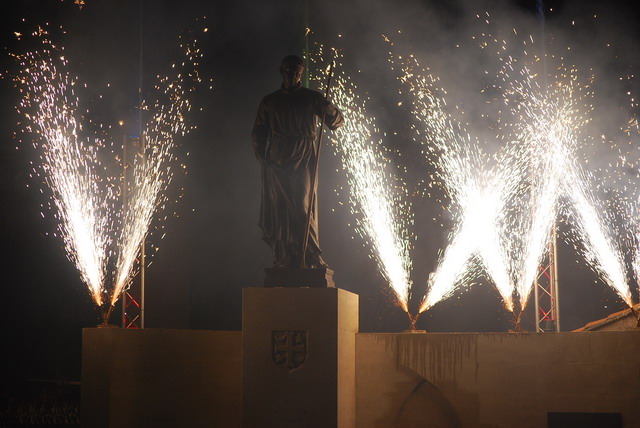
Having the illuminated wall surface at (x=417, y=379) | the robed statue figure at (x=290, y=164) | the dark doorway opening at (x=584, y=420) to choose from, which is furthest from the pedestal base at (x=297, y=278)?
the dark doorway opening at (x=584, y=420)

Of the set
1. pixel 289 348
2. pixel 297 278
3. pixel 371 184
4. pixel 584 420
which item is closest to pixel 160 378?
pixel 289 348

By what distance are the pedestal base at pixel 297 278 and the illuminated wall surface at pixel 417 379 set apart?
54.6 inches

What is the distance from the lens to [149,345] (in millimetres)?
11859

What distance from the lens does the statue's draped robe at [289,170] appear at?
36.1 feet

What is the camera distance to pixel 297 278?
35.3 ft

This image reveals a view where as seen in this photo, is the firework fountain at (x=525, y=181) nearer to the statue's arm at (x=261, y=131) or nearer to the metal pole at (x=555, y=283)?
the metal pole at (x=555, y=283)

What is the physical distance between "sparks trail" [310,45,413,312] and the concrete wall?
109 inches

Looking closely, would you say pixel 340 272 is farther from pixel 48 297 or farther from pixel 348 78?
pixel 48 297

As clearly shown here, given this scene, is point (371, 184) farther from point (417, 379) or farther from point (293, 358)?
point (293, 358)

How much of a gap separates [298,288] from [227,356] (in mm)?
2125

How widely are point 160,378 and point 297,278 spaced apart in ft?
8.32

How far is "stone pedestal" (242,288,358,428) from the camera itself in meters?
10.3

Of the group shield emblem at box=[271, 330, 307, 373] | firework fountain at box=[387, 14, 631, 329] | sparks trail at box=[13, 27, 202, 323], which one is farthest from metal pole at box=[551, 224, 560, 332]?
sparks trail at box=[13, 27, 202, 323]

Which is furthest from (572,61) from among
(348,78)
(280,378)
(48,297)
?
(48,297)
